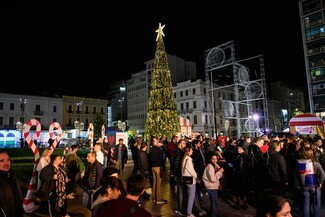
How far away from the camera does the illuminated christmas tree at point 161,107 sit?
19766 mm

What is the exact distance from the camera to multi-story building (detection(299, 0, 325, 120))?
41.3 meters

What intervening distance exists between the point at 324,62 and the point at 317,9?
31.3 ft

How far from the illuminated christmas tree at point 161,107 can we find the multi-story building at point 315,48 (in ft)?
105

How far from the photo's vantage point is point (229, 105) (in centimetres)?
3684

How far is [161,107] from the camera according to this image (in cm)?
1997

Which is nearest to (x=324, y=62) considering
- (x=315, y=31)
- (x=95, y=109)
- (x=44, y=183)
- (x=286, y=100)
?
(x=315, y=31)

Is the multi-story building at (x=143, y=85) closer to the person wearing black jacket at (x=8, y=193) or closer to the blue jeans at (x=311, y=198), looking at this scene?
the blue jeans at (x=311, y=198)

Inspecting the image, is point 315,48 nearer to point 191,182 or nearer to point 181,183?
point 181,183

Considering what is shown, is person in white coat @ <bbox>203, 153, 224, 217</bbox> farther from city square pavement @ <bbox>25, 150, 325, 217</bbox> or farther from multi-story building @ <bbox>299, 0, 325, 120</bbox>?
multi-story building @ <bbox>299, 0, 325, 120</bbox>

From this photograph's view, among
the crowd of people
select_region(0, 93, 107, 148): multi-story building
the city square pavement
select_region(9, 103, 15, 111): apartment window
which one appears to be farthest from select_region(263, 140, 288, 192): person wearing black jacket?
select_region(9, 103, 15, 111): apartment window

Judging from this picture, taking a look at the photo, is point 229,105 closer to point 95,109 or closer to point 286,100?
point 95,109

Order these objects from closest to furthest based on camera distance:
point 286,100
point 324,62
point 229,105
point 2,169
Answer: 1. point 2,169
2. point 229,105
3. point 324,62
4. point 286,100

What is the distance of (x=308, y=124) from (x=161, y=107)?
10.6 metres

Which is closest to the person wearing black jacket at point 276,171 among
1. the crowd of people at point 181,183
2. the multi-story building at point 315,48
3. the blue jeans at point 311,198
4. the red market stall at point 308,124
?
the crowd of people at point 181,183
